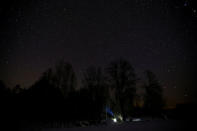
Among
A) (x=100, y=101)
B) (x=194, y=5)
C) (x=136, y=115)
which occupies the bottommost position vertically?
(x=136, y=115)

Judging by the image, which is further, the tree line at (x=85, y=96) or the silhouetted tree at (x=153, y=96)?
the silhouetted tree at (x=153, y=96)

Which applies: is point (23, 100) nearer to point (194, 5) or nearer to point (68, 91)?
point (68, 91)

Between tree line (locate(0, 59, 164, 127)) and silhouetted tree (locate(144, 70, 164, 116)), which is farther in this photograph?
silhouetted tree (locate(144, 70, 164, 116))

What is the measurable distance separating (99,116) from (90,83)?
654 centimetres

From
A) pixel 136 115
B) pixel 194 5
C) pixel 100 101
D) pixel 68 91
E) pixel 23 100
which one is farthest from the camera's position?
pixel 136 115

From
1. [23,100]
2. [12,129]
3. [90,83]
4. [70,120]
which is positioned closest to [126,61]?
[90,83]

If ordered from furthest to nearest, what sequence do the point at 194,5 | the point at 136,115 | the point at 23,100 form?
the point at 136,115 → the point at 23,100 → the point at 194,5

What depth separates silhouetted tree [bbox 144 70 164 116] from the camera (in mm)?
33031

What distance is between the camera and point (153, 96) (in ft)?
109

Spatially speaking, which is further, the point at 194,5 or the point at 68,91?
the point at 68,91

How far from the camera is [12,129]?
11422mm

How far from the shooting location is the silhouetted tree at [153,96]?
1300 inches


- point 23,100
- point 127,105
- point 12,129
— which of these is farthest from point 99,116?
point 12,129

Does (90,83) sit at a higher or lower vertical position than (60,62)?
lower
